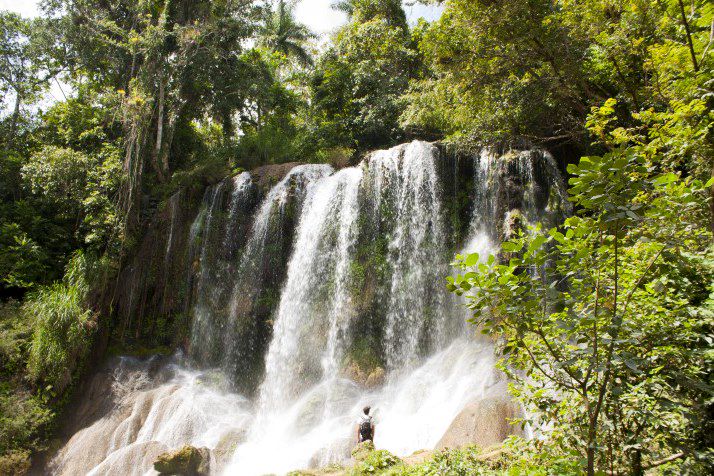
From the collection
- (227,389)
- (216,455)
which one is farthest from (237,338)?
(216,455)

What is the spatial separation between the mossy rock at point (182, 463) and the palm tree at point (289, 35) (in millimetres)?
21498

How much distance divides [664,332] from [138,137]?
1564 centimetres

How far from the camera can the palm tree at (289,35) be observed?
2445 centimetres

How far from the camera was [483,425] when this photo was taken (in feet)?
22.6

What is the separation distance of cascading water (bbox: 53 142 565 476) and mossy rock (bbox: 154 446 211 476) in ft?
1.32

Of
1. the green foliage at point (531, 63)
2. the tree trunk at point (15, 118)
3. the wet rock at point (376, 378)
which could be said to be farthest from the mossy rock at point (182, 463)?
the tree trunk at point (15, 118)

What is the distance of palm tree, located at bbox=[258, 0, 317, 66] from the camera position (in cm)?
2445

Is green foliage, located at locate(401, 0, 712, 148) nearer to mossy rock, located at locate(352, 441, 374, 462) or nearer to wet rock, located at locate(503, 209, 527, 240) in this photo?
wet rock, located at locate(503, 209, 527, 240)

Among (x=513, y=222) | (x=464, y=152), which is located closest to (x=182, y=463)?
(x=513, y=222)

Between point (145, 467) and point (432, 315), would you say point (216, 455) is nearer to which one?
point (145, 467)

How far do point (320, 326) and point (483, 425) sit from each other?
578cm

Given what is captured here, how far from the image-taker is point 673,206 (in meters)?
2.56

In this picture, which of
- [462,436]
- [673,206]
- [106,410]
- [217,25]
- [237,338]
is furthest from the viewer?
[217,25]

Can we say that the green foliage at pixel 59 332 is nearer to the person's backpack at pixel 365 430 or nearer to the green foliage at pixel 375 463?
the person's backpack at pixel 365 430
